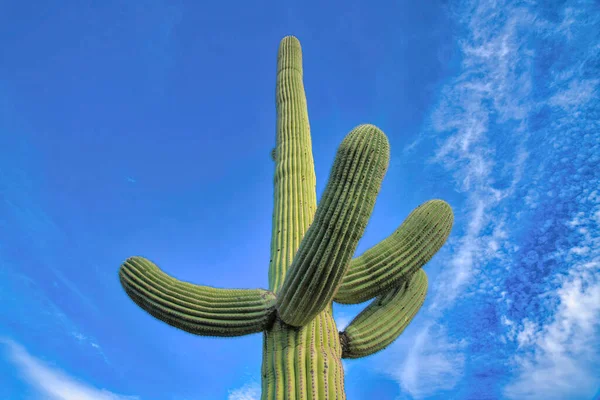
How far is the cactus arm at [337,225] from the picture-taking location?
320 cm

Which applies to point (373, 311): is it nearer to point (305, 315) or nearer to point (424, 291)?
point (424, 291)

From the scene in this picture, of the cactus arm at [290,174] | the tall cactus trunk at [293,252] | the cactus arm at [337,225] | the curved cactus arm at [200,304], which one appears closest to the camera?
the cactus arm at [337,225]

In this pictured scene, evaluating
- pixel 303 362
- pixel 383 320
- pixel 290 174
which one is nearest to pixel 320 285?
pixel 303 362

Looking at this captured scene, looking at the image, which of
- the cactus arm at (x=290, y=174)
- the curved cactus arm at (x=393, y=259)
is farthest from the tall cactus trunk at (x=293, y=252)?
the curved cactus arm at (x=393, y=259)

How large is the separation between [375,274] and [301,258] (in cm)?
92

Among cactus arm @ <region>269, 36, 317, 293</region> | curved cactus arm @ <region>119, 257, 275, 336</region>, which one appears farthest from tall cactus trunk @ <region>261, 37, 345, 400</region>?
curved cactus arm @ <region>119, 257, 275, 336</region>

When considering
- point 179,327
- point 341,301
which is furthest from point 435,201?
point 179,327

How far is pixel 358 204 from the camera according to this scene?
126 inches

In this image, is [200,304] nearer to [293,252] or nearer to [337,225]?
[293,252]

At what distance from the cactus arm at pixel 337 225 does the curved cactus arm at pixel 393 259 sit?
613 mm

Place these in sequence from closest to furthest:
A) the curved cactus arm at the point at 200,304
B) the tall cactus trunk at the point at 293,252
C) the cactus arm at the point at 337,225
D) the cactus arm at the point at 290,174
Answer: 1. the cactus arm at the point at 337,225
2. the tall cactus trunk at the point at 293,252
3. the curved cactus arm at the point at 200,304
4. the cactus arm at the point at 290,174

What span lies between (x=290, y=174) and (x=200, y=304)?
5.69 feet

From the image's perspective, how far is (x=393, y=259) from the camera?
399cm

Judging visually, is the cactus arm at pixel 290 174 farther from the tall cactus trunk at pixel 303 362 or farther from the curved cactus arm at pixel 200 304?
the tall cactus trunk at pixel 303 362
